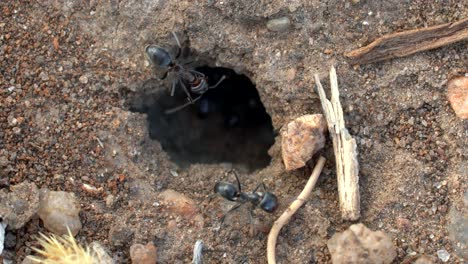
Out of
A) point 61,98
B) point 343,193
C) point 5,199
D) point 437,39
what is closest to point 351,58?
point 437,39

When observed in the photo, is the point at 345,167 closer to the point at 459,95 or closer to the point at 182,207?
the point at 459,95

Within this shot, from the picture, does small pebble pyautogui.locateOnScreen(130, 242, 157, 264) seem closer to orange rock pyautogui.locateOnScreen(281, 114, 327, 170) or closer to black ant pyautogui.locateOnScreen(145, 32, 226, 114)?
orange rock pyautogui.locateOnScreen(281, 114, 327, 170)

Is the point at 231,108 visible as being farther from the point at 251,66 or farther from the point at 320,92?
the point at 320,92

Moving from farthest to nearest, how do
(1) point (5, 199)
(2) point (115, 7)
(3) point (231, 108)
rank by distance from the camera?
(3) point (231, 108) < (2) point (115, 7) < (1) point (5, 199)

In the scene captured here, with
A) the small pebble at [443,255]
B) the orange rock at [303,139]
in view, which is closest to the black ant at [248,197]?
the orange rock at [303,139]

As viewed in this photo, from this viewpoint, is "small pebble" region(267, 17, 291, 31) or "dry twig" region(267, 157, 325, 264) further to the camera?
"small pebble" region(267, 17, 291, 31)

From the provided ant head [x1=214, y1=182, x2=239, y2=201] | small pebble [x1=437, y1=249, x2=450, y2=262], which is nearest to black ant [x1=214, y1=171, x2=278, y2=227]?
ant head [x1=214, y1=182, x2=239, y2=201]

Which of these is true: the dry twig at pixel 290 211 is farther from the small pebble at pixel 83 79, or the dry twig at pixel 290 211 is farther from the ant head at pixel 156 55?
the small pebble at pixel 83 79

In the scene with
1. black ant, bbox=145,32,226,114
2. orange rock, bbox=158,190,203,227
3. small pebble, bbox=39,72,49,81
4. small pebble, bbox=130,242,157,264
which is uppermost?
black ant, bbox=145,32,226,114
